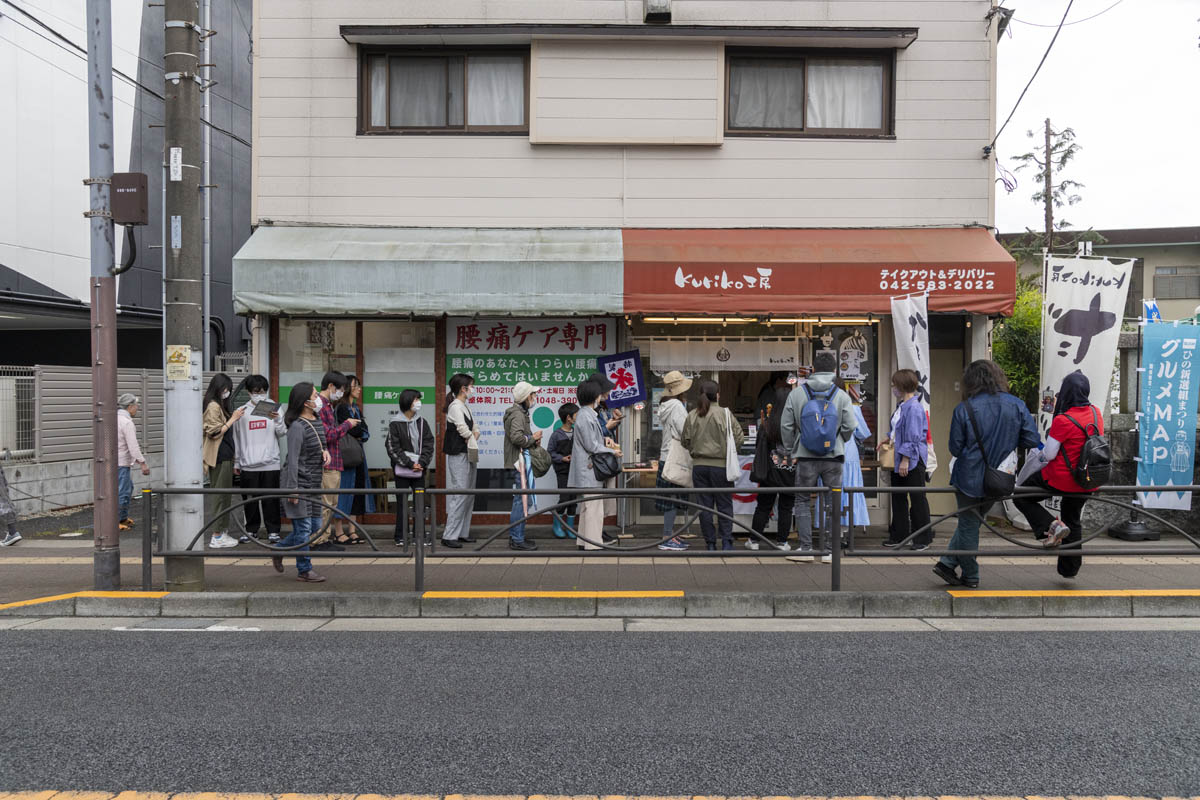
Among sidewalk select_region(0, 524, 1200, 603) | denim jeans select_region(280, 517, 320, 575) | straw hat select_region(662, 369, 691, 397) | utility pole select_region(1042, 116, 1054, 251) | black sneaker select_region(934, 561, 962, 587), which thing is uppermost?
utility pole select_region(1042, 116, 1054, 251)

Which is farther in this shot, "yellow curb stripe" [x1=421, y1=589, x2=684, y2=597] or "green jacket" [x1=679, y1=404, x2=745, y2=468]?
"green jacket" [x1=679, y1=404, x2=745, y2=468]

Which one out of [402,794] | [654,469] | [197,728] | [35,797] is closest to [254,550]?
[197,728]

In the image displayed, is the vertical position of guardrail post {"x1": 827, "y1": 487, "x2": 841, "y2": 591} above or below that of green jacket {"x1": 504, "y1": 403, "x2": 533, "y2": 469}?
below

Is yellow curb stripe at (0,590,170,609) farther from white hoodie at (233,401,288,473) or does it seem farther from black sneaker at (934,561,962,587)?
black sneaker at (934,561,962,587)

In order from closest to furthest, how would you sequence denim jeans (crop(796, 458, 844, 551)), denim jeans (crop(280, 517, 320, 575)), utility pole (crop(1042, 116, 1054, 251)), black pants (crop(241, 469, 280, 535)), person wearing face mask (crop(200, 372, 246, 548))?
denim jeans (crop(280, 517, 320, 575)) → denim jeans (crop(796, 458, 844, 551)) → black pants (crop(241, 469, 280, 535)) → person wearing face mask (crop(200, 372, 246, 548)) → utility pole (crop(1042, 116, 1054, 251))

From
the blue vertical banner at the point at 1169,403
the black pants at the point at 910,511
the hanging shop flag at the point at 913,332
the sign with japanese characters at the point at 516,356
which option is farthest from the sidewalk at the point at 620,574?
the sign with japanese characters at the point at 516,356

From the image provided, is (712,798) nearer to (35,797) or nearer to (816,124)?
(35,797)

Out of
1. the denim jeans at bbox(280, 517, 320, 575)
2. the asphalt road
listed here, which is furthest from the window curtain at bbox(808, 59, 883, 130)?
the denim jeans at bbox(280, 517, 320, 575)

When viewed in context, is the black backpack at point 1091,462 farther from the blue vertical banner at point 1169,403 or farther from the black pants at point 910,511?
the blue vertical banner at point 1169,403

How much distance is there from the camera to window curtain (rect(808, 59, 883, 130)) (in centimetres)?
1105

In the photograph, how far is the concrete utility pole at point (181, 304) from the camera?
7.39 meters

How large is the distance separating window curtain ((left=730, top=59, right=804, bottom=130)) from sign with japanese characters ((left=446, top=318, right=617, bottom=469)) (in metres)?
3.34

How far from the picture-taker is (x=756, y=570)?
830 centimetres

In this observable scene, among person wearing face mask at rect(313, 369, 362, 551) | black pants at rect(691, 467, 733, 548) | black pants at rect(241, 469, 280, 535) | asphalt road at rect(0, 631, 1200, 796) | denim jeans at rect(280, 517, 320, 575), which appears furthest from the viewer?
person wearing face mask at rect(313, 369, 362, 551)
